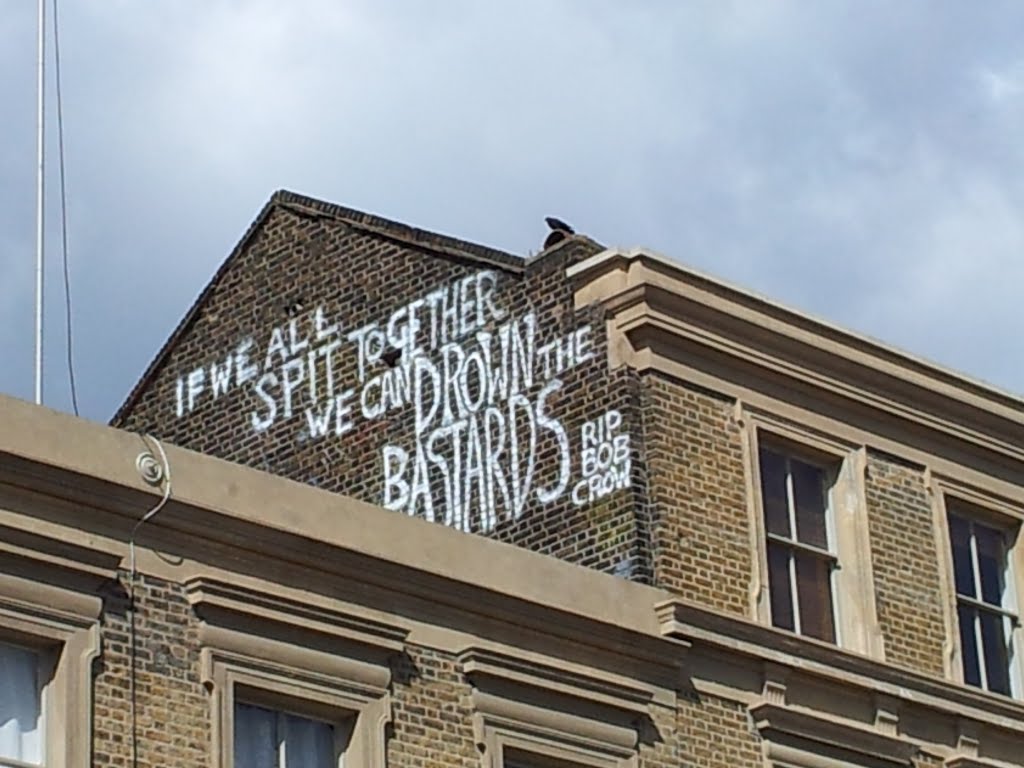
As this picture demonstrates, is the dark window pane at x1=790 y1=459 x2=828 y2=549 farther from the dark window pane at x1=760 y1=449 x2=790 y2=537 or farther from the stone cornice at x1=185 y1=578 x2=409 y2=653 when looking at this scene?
the stone cornice at x1=185 y1=578 x2=409 y2=653

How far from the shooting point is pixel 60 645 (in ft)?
63.9

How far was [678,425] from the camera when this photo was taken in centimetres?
2538

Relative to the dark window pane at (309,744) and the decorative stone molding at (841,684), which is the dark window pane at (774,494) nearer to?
the decorative stone molding at (841,684)

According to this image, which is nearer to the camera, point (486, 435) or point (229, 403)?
point (486, 435)

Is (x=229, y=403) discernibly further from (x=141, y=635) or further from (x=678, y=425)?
(x=141, y=635)

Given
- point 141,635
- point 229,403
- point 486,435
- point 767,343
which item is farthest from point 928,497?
point 141,635

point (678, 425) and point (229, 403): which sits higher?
point (229, 403)

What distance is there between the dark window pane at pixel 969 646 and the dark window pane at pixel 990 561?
382 millimetres

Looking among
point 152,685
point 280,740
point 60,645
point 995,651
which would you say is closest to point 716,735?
point 995,651

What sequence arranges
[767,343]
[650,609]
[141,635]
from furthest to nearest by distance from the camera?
[767,343] < [650,609] < [141,635]

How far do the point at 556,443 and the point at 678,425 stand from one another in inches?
54.6

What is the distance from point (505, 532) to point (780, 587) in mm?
2742

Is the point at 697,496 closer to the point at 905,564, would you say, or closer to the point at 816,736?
the point at 816,736

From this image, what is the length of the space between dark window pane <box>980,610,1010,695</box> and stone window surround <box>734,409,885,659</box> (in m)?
1.93
